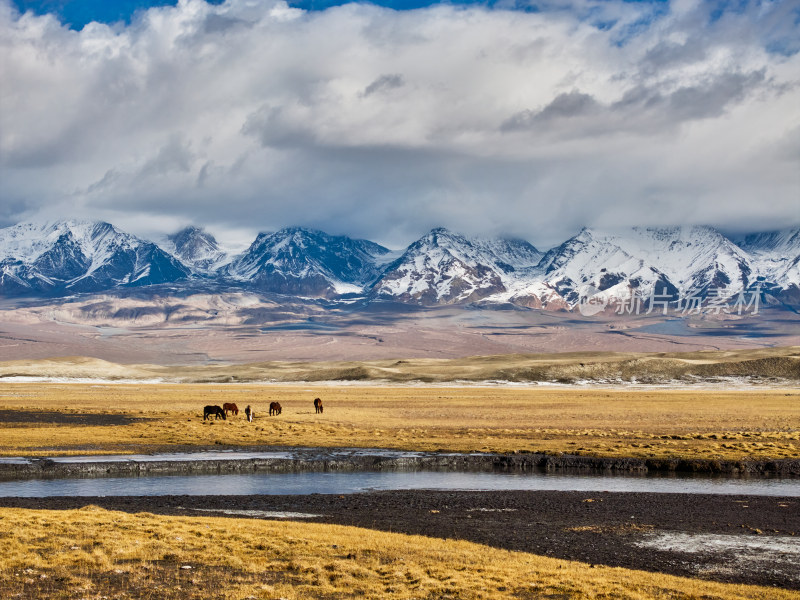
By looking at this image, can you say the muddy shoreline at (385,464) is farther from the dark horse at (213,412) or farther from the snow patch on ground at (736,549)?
the dark horse at (213,412)

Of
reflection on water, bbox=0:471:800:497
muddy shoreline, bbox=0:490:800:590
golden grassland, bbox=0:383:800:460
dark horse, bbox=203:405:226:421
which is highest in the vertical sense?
dark horse, bbox=203:405:226:421

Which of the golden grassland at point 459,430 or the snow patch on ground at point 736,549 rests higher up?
the golden grassland at point 459,430

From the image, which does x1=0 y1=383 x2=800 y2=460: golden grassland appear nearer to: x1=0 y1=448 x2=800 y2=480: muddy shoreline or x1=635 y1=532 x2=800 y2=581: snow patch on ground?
x1=0 y1=448 x2=800 y2=480: muddy shoreline

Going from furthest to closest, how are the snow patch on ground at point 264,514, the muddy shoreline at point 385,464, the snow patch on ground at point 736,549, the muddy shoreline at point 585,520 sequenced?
the muddy shoreline at point 385,464 → the snow patch on ground at point 264,514 → the muddy shoreline at point 585,520 → the snow patch on ground at point 736,549

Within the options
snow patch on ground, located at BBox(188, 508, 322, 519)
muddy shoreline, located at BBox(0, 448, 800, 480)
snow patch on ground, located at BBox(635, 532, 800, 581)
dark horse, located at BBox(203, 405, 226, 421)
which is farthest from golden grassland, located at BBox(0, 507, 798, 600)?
dark horse, located at BBox(203, 405, 226, 421)

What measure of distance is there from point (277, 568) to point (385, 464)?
25.3 meters

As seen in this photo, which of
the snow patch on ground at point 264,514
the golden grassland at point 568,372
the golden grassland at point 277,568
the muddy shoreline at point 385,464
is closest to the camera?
the golden grassland at point 277,568

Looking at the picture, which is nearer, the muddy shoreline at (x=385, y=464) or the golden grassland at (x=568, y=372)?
the muddy shoreline at (x=385, y=464)

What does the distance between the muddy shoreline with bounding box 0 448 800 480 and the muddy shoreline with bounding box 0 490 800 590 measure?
28.1 feet

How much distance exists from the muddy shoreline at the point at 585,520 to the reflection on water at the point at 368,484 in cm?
216

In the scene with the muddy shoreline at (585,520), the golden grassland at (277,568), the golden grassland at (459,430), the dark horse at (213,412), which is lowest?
the muddy shoreline at (585,520)

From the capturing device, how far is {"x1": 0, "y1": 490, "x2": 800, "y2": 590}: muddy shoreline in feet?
80.5

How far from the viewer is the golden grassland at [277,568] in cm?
1989

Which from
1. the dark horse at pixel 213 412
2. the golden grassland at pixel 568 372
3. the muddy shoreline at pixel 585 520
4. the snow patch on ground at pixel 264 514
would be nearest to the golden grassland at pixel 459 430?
the dark horse at pixel 213 412
